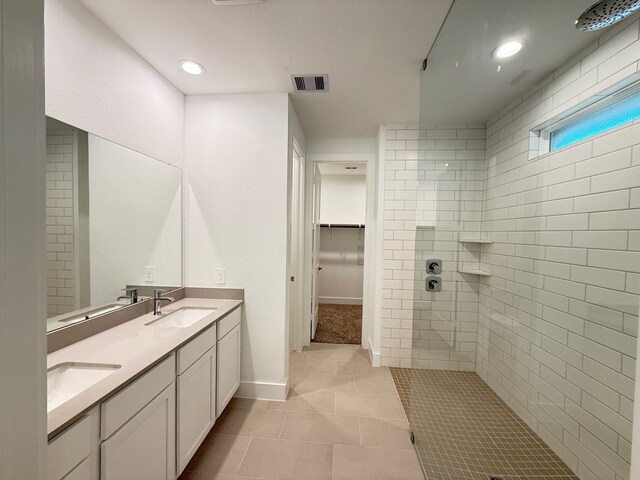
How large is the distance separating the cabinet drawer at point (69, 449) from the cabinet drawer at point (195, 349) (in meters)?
0.50

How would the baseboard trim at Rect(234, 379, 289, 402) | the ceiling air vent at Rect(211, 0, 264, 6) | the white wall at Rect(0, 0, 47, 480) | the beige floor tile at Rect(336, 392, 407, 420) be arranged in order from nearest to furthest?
1. the white wall at Rect(0, 0, 47, 480)
2. the ceiling air vent at Rect(211, 0, 264, 6)
3. the beige floor tile at Rect(336, 392, 407, 420)
4. the baseboard trim at Rect(234, 379, 289, 402)

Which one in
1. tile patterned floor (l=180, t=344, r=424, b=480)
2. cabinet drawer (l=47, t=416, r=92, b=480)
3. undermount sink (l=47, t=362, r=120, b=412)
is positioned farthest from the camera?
tile patterned floor (l=180, t=344, r=424, b=480)

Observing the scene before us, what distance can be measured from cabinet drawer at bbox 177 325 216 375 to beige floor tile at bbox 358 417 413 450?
1.26 m

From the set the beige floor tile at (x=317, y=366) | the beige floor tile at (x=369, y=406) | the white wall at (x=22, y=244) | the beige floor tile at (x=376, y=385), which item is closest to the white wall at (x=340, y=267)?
the beige floor tile at (x=317, y=366)

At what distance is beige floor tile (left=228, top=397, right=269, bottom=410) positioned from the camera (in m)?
2.14

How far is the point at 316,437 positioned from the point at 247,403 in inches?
26.6

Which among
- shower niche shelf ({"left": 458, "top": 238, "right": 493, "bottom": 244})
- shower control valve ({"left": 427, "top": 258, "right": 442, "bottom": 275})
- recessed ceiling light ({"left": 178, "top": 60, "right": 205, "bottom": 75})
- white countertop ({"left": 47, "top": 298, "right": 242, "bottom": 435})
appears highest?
recessed ceiling light ({"left": 178, "top": 60, "right": 205, "bottom": 75})

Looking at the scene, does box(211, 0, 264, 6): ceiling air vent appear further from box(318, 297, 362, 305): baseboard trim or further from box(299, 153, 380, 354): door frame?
box(318, 297, 362, 305): baseboard trim

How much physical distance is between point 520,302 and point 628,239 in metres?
0.52

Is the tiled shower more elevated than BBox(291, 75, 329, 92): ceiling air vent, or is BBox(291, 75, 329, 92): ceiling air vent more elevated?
BBox(291, 75, 329, 92): ceiling air vent

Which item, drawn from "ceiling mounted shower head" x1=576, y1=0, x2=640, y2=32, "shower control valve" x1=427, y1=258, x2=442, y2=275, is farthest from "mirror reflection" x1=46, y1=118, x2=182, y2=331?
"ceiling mounted shower head" x1=576, y1=0, x2=640, y2=32

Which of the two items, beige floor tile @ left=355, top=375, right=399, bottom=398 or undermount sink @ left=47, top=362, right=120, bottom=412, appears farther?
beige floor tile @ left=355, top=375, right=399, bottom=398

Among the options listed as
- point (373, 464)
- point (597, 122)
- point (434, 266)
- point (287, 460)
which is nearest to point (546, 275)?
point (597, 122)

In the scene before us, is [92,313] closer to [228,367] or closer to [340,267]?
[228,367]
